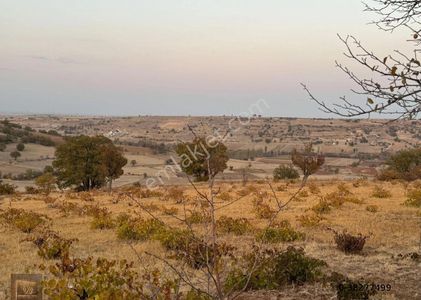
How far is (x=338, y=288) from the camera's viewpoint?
5922mm

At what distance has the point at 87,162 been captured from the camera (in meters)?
35.8

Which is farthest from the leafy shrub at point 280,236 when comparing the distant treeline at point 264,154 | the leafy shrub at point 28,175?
the distant treeline at point 264,154

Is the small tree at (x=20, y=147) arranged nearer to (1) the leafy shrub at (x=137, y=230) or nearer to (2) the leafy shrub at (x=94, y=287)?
(1) the leafy shrub at (x=137, y=230)

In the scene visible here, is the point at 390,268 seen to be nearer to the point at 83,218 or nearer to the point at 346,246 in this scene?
the point at 346,246

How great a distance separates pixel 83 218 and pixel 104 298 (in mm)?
12407

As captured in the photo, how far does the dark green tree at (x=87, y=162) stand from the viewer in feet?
111

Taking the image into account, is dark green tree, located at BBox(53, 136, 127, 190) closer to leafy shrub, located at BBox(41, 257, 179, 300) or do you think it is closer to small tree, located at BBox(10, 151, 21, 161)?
leafy shrub, located at BBox(41, 257, 179, 300)

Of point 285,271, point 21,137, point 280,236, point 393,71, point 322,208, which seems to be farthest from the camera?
point 21,137

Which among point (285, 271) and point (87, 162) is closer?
point (285, 271)

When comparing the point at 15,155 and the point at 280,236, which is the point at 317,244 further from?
the point at 15,155

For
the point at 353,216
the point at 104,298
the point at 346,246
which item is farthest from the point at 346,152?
the point at 104,298

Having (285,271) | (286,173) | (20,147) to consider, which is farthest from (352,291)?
(20,147)

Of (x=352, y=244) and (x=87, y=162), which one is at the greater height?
(x=352, y=244)

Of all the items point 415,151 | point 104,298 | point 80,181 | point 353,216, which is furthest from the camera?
point 415,151
